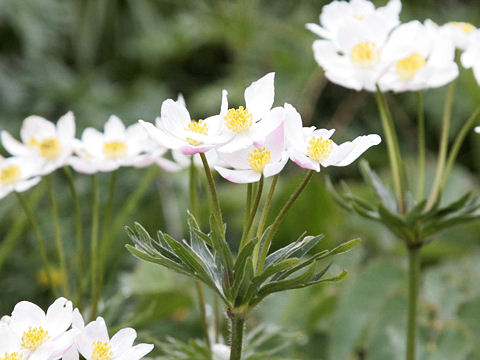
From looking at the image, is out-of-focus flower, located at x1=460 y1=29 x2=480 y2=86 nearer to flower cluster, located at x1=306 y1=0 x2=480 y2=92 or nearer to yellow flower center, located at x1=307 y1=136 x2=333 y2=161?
flower cluster, located at x1=306 y1=0 x2=480 y2=92

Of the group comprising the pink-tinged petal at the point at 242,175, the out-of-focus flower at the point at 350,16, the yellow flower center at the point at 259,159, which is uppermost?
the out-of-focus flower at the point at 350,16

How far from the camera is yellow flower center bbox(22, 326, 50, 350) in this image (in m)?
0.37

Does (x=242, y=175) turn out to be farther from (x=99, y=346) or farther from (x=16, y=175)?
(x=16, y=175)

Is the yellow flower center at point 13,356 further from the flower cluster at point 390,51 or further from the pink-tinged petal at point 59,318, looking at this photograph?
the flower cluster at point 390,51

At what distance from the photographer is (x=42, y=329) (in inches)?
14.8

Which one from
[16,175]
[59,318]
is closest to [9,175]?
[16,175]

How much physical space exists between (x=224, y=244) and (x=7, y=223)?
32.8 inches

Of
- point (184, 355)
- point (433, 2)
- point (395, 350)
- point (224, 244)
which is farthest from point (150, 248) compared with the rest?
point (433, 2)

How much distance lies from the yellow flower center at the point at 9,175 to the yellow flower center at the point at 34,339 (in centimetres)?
20

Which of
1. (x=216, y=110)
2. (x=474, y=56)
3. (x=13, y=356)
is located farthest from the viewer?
(x=216, y=110)

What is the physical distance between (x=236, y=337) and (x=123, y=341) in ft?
0.21

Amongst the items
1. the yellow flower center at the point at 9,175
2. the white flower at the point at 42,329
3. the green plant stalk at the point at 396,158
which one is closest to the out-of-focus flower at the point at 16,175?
the yellow flower center at the point at 9,175

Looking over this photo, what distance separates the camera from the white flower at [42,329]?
351 millimetres

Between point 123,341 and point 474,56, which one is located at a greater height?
point 474,56
